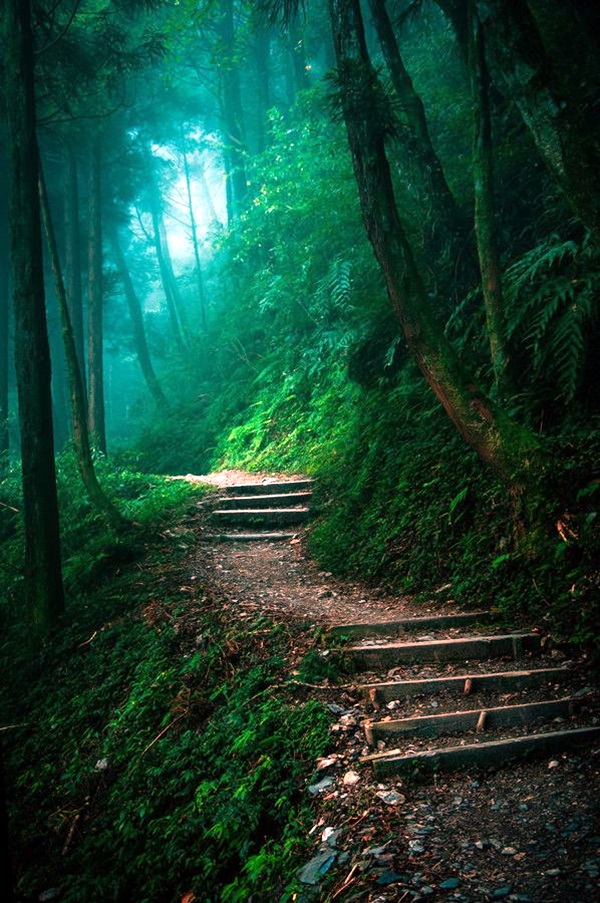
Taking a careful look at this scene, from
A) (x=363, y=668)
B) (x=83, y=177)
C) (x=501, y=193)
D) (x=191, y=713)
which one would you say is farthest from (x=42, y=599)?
(x=83, y=177)

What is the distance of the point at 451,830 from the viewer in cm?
273

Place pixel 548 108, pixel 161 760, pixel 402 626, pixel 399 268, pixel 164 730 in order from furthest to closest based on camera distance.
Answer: pixel 399 268 < pixel 402 626 < pixel 164 730 < pixel 161 760 < pixel 548 108

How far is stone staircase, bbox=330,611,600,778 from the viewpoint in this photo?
3223 millimetres

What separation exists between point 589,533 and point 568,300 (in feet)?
8.93

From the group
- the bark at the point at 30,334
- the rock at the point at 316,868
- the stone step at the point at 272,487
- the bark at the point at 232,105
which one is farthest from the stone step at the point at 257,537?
the bark at the point at 232,105

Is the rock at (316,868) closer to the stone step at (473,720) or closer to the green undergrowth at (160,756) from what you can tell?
the green undergrowth at (160,756)

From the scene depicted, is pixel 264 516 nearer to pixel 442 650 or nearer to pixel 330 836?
pixel 442 650

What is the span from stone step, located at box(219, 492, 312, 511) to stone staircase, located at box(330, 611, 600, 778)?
16.4 feet

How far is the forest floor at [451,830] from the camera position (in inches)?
91.4

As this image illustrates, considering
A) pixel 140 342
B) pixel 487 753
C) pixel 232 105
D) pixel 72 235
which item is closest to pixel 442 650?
pixel 487 753

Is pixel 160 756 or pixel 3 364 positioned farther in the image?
pixel 3 364

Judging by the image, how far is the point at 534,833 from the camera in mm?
2609

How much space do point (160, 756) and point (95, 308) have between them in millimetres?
15030

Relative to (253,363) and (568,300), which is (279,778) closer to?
(568,300)
